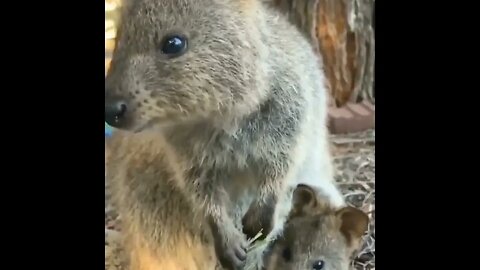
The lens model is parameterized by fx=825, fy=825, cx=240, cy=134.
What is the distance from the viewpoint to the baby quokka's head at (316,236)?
1525 millimetres

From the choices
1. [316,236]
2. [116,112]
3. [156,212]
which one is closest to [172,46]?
[116,112]

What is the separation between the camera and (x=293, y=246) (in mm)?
1531

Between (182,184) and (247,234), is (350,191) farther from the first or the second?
(182,184)

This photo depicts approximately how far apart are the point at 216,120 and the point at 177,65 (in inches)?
4.9

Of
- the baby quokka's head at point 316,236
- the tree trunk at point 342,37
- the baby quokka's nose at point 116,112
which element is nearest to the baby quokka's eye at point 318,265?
the baby quokka's head at point 316,236

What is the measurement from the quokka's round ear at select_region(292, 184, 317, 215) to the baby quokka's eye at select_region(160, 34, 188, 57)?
35cm

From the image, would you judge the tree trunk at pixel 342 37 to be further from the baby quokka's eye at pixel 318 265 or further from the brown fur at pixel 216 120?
the baby quokka's eye at pixel 318 265

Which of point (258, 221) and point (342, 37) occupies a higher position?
point (342, 37)

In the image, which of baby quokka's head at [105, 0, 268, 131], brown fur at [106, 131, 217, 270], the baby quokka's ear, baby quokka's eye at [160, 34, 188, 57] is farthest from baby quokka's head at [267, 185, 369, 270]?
baby quokka's eye at [160, 34, 188, 57]

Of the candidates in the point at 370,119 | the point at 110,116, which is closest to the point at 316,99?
the point at 370,119

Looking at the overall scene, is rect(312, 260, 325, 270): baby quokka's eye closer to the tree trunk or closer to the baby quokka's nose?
the tree trunk

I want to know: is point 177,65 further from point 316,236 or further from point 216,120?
point 316,236

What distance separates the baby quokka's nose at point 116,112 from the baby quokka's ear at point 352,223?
1.43ft

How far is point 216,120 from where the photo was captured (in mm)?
1466
